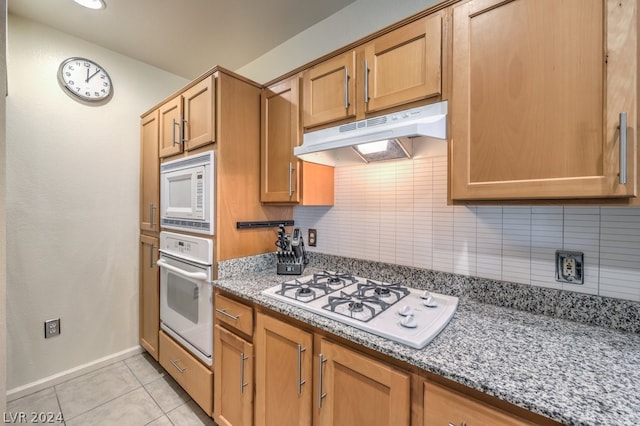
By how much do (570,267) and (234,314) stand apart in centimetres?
151

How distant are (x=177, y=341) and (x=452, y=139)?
2.08m

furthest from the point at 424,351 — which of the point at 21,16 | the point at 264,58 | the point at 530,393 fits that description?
the point at 21,16

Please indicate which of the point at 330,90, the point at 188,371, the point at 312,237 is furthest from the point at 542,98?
the point at 188,371

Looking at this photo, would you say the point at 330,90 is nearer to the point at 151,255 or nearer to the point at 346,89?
the point at 346,89

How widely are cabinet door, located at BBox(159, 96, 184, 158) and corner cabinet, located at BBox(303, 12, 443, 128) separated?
3.08ft

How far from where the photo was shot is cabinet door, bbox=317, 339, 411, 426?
0.85 meters

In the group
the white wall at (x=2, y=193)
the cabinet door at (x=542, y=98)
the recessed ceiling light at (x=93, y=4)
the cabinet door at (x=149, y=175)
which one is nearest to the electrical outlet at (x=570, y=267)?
the cabinet door at (x=542, y=98)

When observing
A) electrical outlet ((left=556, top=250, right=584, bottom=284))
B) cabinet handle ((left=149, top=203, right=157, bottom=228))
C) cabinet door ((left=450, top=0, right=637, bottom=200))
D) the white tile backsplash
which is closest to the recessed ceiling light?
cabinet handle ((left=149, top=203, right=157, bottom=228))

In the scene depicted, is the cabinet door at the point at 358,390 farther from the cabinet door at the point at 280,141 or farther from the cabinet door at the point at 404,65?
the cabinet door at the point at 404,65

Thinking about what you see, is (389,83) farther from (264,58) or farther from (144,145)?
(144,145)

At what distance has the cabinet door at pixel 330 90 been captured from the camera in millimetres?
1312

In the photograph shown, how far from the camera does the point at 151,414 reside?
5.58 feet

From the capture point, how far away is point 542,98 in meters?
0.85

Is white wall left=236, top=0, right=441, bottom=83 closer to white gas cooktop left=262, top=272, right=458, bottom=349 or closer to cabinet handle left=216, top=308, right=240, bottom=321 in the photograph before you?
white gas cooktop left=262, top=272, right=458, bottom=349
